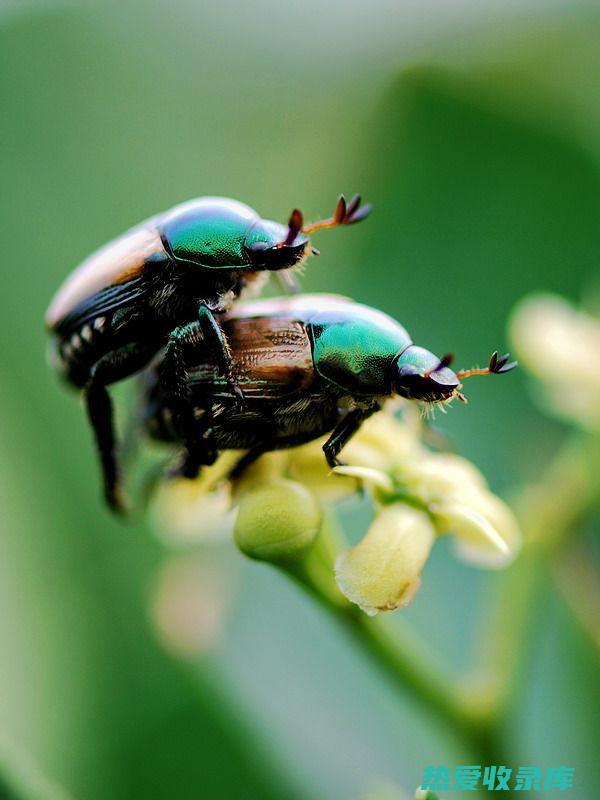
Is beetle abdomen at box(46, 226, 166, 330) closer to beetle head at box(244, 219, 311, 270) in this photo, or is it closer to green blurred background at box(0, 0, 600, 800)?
beetle head at box(244, 219, 311, 270)

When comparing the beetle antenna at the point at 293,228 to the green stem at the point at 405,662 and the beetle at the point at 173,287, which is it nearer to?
the beetle at the point at 173,287

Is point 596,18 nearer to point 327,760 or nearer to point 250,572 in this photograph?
point 250,572

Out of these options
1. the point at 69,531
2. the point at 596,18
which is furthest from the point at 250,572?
the point at 596,18

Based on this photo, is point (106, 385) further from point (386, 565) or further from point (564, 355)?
point (564, 355)

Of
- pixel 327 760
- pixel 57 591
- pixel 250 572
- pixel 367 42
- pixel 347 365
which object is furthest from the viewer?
pixel 367 42

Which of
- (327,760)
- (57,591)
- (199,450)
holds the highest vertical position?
(199,450)

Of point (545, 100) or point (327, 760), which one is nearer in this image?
point (327, 760)

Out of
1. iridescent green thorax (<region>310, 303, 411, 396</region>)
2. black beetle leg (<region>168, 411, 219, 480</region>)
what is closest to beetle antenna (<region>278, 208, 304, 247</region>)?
iridescent green thorax (<region>310, 303, 411, 396</region>)

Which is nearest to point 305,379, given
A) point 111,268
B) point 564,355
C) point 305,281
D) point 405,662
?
point 111,268
